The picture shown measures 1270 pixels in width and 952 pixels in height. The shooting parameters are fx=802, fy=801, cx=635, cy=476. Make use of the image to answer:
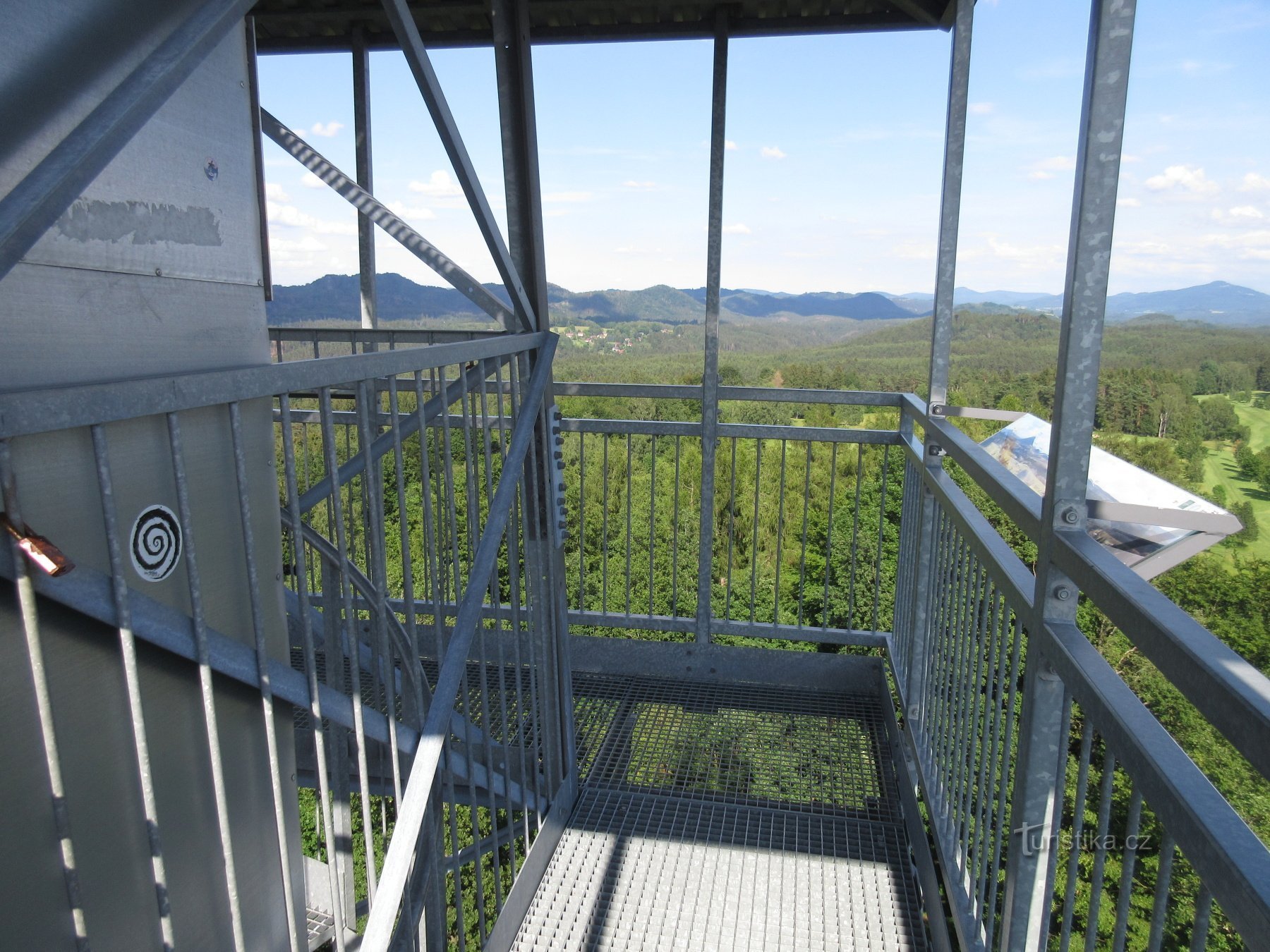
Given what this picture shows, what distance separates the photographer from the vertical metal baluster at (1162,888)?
94 centimetres

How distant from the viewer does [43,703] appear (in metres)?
0.88

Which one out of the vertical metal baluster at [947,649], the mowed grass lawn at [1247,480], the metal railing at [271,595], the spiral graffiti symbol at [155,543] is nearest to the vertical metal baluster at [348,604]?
the metal railing at [271,595]

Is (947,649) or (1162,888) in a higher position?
(1162,888)

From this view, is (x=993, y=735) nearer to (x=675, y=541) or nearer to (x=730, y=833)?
(x=730, y=833)

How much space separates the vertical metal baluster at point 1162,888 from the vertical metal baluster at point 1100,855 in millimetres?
143

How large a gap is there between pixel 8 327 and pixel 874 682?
372cm

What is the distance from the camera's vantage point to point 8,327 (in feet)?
3.01

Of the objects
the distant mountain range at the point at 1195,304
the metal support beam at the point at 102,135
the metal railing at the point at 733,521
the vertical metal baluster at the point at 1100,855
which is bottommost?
the metal railing at the point at 733,521

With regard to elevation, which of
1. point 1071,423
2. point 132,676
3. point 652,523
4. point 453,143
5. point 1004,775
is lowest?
point 652,523

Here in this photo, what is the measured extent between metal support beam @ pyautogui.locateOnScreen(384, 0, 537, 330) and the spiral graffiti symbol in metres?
1.17

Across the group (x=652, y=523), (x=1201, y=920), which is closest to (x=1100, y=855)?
(x=1201, y=920)

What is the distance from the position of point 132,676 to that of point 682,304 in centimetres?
532
